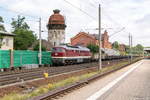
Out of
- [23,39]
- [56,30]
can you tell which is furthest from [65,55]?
[56,30]

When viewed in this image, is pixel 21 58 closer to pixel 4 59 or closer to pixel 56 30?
pixel 4 59

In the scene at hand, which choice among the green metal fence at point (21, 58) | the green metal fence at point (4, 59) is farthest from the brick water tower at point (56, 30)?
the green metal fence at point (4, 59)

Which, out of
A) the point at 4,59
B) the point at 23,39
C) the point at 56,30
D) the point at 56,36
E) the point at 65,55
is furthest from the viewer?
the point at 56,30

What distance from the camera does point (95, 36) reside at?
4604 inches

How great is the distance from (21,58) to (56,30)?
5976cm

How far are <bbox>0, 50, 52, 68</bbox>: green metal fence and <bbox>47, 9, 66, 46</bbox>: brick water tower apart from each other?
50025mm

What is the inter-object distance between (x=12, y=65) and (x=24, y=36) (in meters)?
50.4

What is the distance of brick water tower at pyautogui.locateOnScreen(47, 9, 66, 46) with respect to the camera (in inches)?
3711

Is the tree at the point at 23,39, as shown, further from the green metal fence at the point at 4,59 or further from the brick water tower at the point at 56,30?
the green metal fence at the point at 4,59

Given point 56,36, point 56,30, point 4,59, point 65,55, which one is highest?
point 56,30

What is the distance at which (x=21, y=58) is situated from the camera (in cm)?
3528

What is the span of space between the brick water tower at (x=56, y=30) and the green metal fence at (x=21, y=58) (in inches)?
1969

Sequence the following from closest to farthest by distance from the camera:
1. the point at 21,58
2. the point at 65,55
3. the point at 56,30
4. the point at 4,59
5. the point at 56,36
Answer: the point at 4,59
the point at 21,58
the point at 65,55
the point at 56,36
the point at 56,30

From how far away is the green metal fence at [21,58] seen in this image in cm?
3128
